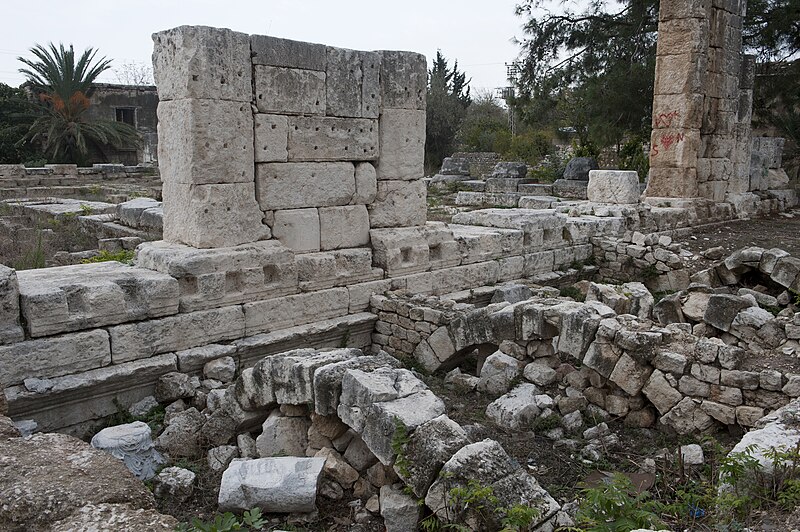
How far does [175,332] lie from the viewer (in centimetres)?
574

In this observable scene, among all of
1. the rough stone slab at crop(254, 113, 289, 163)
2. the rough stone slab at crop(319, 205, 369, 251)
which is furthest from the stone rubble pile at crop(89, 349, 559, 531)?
the rough stone slab at crop(254, 113, 289, 163)

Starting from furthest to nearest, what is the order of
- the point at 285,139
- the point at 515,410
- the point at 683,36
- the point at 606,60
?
the point at 606,60, the point at 683,36, the point at 285,139, the point at 515,410

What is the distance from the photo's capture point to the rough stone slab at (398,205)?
7477 millimetres

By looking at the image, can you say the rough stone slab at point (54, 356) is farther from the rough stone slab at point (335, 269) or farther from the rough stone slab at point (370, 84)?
the rough stone slab at point (370, 84)

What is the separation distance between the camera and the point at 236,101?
20.2 ft

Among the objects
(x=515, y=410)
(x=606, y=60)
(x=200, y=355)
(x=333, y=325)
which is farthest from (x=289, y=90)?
(x=606, y=60)

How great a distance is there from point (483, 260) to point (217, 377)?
12.4 feet

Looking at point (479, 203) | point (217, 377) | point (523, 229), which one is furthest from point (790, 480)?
point (479, 203)

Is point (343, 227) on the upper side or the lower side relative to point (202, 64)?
lower

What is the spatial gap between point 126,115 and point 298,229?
2864 centimetres

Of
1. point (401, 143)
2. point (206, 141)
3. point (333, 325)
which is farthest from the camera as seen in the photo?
point (401, 143)

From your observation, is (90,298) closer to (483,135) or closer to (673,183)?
(673,183)

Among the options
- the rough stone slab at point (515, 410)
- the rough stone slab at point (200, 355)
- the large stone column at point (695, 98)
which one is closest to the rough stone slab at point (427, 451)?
the rough stone slab at point (515, 410)

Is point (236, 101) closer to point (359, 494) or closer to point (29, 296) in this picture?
point (29, 296)
